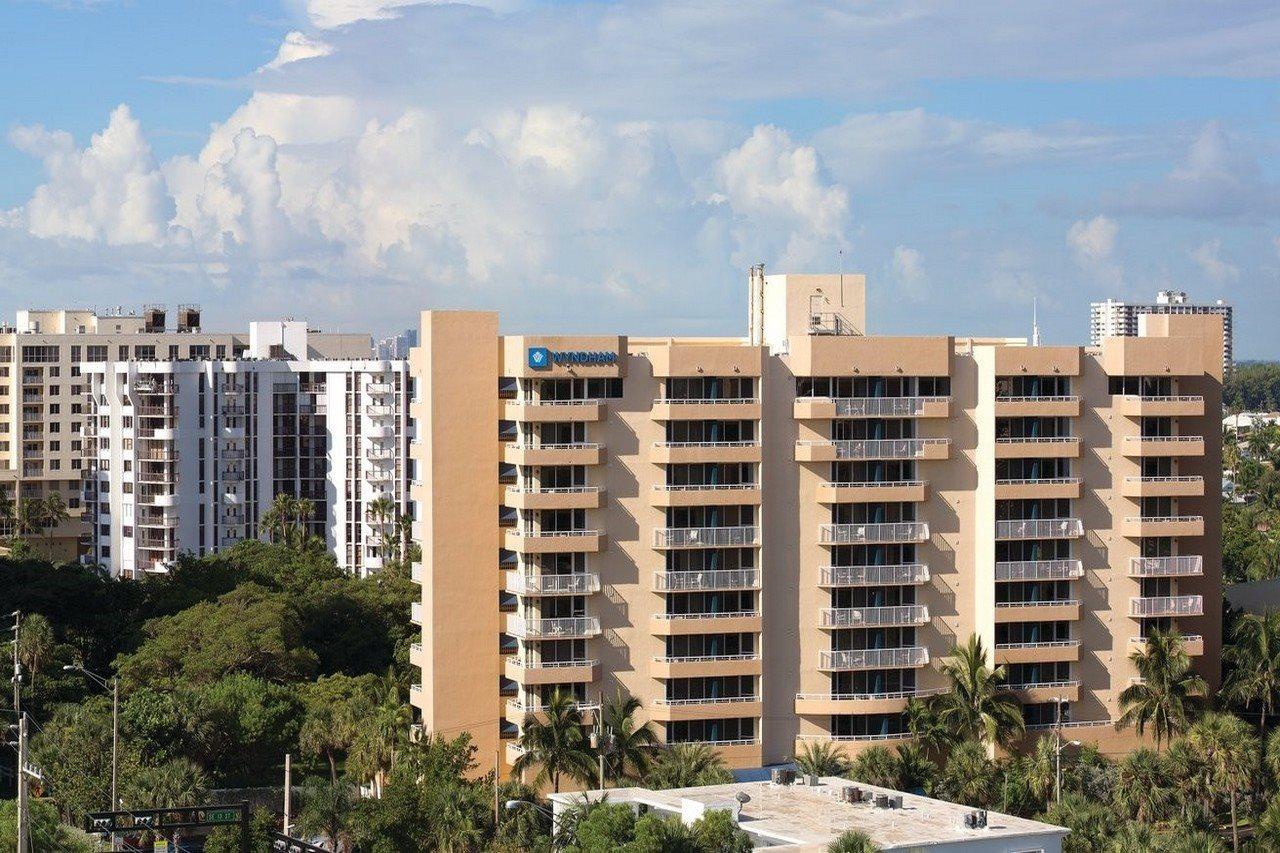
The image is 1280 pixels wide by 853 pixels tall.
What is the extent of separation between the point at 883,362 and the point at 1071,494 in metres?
12.0

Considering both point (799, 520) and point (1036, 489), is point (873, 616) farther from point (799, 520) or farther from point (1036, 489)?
point (1036, 489)

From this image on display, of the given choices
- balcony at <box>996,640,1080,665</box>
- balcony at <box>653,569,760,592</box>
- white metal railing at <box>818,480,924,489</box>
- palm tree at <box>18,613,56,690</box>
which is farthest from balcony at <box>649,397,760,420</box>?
palm tree at <box>18,613,56,690</box>

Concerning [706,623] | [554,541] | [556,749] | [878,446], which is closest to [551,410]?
[554,541]

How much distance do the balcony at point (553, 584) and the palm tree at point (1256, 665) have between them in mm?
34385

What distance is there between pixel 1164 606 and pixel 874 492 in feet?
56.0

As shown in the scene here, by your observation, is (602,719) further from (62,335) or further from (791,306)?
(62,335)

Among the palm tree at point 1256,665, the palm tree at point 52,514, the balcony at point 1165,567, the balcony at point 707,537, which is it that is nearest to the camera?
the balcony at point 707,537

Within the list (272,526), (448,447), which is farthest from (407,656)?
(272,526)

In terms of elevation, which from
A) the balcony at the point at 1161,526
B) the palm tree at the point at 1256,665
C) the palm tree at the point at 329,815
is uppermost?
the balcony at the point at 1161,526

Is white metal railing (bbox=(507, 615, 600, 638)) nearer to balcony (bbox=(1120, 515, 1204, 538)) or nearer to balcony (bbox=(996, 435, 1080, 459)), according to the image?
balcony (bbox=(996, 435, 1080, 459))

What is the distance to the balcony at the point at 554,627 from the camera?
88.9 m

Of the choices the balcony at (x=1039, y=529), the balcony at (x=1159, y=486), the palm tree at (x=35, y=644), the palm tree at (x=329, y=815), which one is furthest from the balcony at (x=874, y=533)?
the palm tree at (x=35, y=644)

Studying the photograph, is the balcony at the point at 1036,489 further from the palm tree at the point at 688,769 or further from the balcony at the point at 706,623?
the palm tree at the point at 688,769

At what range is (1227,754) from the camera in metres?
86.2
